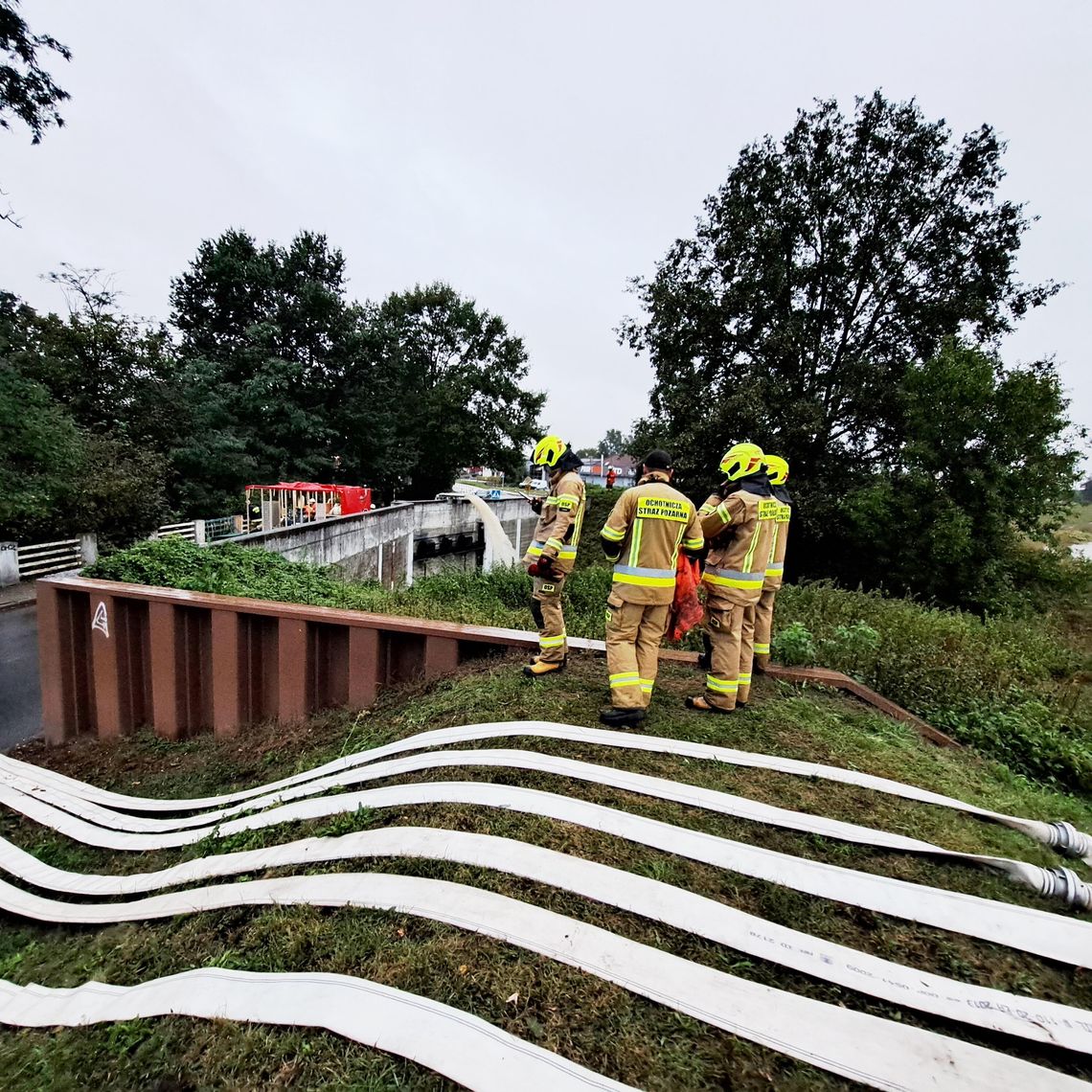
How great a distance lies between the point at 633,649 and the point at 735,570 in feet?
2.86

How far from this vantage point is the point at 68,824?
134 inches

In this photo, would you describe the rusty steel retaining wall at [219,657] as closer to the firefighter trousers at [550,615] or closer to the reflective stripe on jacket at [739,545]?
the firefighter trousers at [550,615]

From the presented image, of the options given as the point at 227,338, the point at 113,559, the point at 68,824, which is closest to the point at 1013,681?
the point at 68,824

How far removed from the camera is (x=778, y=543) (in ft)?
13.0

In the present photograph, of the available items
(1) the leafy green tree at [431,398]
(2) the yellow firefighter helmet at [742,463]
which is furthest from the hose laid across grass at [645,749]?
(1) the leafy green tree at [431,398]

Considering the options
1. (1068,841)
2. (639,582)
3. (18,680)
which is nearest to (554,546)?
(639,582)

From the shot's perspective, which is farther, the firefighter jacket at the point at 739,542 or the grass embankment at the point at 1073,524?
the grass embankment at the point at 1073,524

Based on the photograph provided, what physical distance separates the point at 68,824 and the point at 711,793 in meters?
4.01

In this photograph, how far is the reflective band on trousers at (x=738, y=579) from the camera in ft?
11.4

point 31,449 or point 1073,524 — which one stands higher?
point 31,449

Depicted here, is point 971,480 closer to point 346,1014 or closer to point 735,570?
point 735,570

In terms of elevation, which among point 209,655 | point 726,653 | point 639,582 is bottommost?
point 209,655

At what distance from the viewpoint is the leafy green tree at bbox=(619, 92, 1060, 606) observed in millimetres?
13336

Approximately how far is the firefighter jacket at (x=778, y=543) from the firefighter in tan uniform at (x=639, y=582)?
812mm
